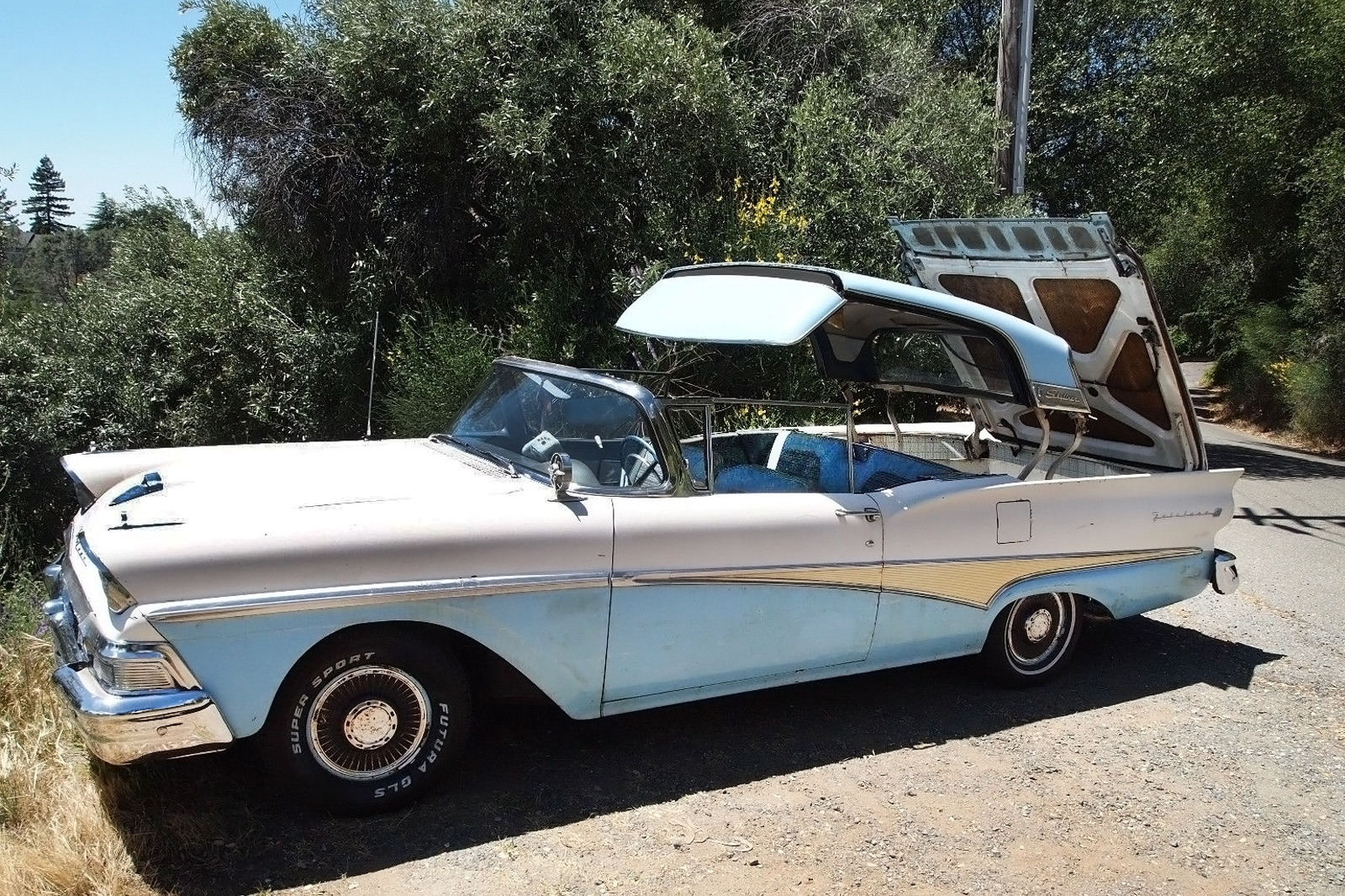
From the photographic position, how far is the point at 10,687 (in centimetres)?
453

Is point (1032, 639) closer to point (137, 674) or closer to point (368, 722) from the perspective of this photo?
point (368, 722)

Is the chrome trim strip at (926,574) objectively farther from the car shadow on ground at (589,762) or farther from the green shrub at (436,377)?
the green shrub at (436,377)

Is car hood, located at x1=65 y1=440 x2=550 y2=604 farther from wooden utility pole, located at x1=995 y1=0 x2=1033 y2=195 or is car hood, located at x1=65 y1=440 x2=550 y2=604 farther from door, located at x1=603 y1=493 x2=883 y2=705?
wooden utility pole, located at x1=995 y1=0 x2=1033 y2=195

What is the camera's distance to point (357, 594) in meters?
3.45

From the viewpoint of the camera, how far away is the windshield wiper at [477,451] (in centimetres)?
436

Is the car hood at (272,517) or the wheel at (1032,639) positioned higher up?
the car hood at (272,517)

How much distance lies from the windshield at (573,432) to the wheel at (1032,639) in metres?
2.02

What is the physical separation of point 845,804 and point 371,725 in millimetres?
1816

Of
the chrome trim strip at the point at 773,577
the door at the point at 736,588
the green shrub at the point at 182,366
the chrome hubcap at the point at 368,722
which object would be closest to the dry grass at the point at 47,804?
the chrome hubcap at the point at 368,722

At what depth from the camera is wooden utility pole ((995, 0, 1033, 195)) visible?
37.3 ft

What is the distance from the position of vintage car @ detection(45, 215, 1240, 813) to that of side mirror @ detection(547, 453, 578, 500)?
0.02 m

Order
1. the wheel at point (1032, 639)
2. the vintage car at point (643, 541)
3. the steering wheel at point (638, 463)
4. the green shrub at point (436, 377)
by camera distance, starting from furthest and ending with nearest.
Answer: the green shrub at point (436, 377), the wheel at point (1032, 639), the steering wheel at point (638, 463), the vintage car at point (643, 541)

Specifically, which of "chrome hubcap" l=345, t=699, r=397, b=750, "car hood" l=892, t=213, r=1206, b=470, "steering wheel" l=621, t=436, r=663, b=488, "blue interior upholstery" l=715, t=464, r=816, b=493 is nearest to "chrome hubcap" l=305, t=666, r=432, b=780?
"chrome hubcap" l=345, t=699, r=397, b=750

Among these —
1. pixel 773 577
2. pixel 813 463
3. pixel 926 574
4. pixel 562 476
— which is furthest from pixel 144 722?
pixel 813 463
